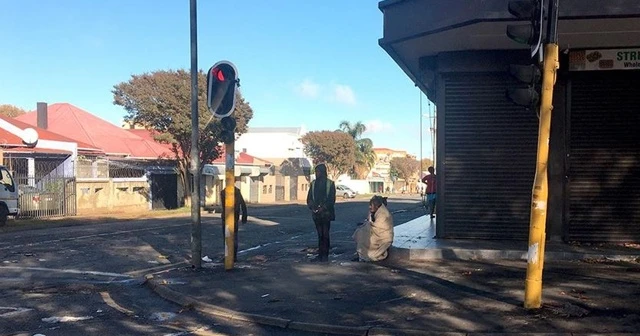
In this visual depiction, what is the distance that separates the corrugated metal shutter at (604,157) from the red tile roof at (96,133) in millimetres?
35240

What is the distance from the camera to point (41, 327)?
6.99 meters

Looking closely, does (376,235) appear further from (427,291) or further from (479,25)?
(479,25)

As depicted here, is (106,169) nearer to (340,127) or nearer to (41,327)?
(41,327)

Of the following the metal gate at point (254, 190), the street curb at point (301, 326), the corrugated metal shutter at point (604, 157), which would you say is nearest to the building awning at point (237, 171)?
the metal gate at point (254, 190)

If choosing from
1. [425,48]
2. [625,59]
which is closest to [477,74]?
[425,48]

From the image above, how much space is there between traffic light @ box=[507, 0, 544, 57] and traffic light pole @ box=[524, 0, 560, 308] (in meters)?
0.11

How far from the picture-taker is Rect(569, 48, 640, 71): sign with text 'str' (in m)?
11.7

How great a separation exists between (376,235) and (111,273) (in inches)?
189

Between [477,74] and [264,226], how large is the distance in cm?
1158

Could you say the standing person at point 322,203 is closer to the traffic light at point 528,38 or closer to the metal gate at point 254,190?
the traffic light at point 528,38

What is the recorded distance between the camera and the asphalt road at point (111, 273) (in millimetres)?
7125

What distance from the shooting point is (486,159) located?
12.6 metres

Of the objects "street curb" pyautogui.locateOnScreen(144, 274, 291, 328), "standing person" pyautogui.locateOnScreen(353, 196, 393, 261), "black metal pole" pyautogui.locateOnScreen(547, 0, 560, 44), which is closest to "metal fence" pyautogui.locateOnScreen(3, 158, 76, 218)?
"standing person" pyautogui.locateOnScreen(353, 196, 393, 261)

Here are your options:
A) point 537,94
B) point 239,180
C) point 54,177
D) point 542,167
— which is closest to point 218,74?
point 537,94
